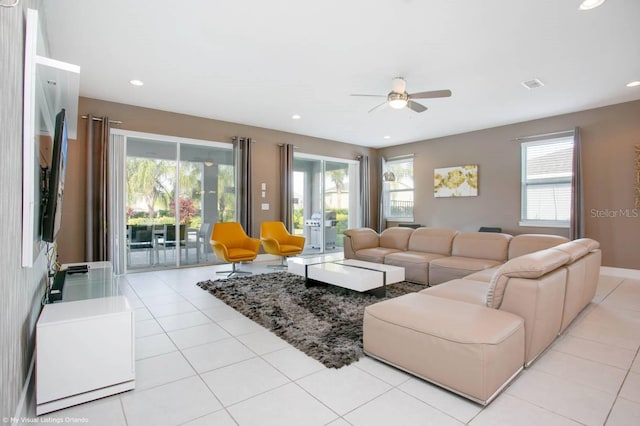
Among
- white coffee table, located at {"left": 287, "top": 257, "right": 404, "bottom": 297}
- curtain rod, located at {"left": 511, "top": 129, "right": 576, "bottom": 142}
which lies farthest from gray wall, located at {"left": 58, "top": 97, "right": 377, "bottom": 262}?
curtain rod, located at {"left": 511, "top": 129, "right": 576, "bottom": 142}

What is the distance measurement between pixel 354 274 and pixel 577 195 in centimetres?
465

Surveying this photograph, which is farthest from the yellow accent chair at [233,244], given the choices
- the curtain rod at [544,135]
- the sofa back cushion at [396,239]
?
the curtain rod at [544,135]

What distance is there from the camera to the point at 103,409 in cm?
183

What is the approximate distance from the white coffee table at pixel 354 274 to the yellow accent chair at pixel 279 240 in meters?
1.18

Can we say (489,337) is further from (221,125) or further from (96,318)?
(221,125)

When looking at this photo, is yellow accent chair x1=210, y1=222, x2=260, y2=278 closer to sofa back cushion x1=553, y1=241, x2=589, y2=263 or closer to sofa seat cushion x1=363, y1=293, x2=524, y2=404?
sofa seat cushion x1=363, y1=293, x2=524, y2=404

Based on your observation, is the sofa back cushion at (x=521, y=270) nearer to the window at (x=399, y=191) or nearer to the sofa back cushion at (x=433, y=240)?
the sofa back cushion at (x=433, y=240)

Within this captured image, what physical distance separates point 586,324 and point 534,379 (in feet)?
5.15

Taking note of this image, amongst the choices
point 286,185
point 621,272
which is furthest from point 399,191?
point 621,272

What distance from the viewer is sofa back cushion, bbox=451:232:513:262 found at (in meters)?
4.36

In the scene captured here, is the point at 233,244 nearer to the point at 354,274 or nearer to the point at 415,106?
the point at 354,274

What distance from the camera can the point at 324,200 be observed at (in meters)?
8.32

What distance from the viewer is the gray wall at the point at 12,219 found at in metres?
1.31

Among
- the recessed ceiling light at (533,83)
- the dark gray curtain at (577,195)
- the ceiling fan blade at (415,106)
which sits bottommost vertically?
the dark gray curtain at (577,195)
